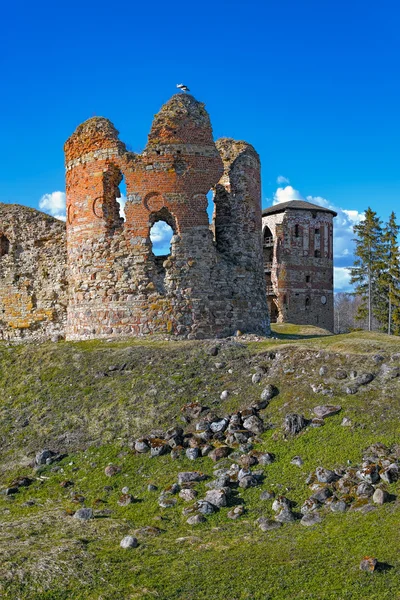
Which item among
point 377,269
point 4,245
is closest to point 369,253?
point 377,269

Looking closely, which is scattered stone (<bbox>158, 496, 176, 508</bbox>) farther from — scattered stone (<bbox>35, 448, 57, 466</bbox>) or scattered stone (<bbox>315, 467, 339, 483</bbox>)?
scattered stone (<bbox>35, 448, 57, 466</bbox>)

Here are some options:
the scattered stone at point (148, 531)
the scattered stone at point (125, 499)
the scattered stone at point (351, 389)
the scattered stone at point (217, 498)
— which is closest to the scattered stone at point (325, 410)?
the scattered stone at point (351, 389)

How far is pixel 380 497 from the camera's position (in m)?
9.73

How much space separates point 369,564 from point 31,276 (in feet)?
52.8

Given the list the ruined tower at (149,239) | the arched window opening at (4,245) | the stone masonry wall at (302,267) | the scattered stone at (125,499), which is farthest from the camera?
the stone masonry wall at (302,267)

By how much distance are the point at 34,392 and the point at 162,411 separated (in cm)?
367

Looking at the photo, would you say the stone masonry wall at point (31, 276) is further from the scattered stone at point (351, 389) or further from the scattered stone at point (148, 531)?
the scattered stone at point (148, 531)

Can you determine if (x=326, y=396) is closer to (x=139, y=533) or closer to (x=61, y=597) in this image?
(x=139, y=533)

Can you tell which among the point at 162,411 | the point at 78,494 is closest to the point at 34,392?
the point at 162,411

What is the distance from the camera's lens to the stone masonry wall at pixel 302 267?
4478 cm

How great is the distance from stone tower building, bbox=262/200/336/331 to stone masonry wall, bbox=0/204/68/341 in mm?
25082

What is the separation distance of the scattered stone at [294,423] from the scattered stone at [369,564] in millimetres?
4305

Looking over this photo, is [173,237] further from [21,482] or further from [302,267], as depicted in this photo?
[302,267]

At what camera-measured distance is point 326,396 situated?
1314cm
